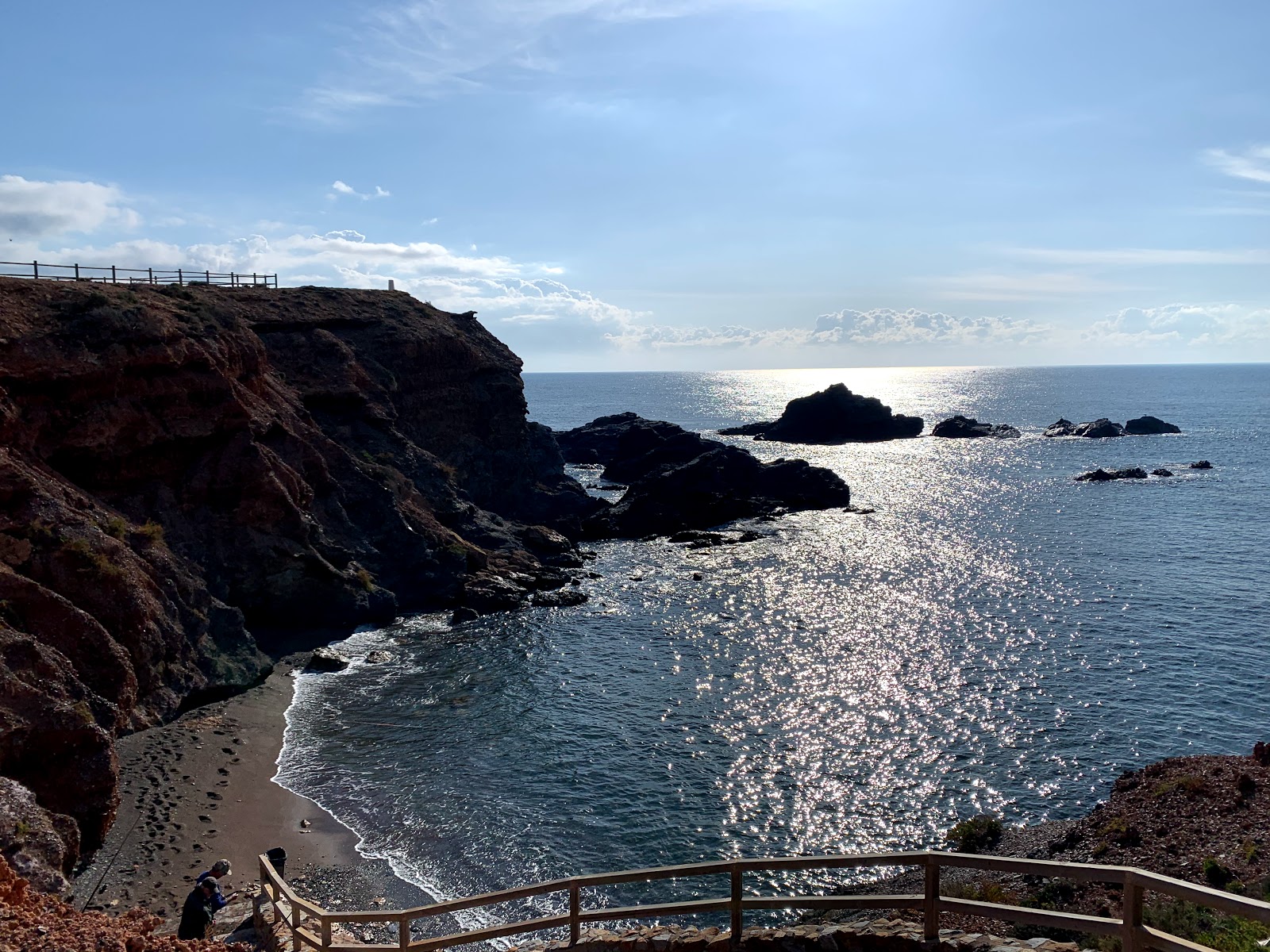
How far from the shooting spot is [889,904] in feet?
34.0

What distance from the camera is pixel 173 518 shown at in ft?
131

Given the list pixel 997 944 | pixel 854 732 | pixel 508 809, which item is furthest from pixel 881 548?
pixel 997 944

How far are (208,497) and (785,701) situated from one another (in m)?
28.1

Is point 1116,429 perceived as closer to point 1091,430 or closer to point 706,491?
point 1091,430

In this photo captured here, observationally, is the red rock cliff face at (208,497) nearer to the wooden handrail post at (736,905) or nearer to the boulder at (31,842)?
the boulder at (31,842)

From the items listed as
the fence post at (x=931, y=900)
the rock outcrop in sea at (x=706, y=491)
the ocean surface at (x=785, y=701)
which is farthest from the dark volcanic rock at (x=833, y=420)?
the fence post at (x=931, y=900)

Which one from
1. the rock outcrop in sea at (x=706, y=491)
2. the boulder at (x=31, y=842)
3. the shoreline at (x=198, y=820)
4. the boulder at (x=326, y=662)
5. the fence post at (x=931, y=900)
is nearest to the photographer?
the fence post at (x=931, y=900)

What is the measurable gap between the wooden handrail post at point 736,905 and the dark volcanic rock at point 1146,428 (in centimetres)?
14633

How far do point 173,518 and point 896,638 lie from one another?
114 ft

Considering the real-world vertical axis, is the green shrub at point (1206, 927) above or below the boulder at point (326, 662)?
above

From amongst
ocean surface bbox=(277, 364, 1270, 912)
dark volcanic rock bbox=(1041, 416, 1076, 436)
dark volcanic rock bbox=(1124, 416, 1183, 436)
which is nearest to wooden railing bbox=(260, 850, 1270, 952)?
ocean surface bbox=(277, 364, 1270, 912)

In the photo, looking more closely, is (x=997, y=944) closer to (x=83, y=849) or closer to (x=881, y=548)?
(x=83, y=849)

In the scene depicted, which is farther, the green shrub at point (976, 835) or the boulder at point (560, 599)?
the boulder at point (560, 599)

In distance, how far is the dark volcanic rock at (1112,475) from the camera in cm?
9350
